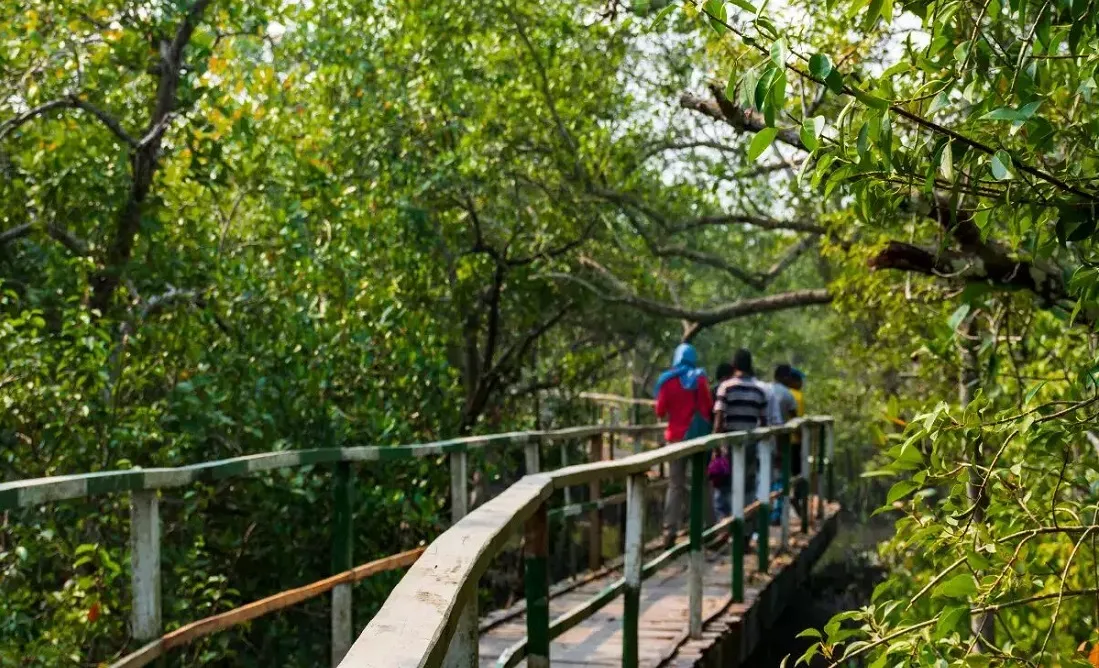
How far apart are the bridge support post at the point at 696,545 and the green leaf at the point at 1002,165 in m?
4.09

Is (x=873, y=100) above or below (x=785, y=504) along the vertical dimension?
above

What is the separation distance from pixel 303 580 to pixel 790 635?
14.3ft

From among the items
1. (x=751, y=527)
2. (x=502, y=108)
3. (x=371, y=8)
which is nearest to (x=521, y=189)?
(x=502, y=108)

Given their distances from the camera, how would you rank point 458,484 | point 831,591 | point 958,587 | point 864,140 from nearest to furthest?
point 864,140 → point 958,587 → point 458,484 → point 831,591

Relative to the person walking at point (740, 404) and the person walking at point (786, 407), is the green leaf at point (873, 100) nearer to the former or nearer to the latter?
the person walking at point (740, 404)

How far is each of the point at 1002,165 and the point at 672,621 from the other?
A: 519cm

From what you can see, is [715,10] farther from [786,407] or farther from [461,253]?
[786,407]

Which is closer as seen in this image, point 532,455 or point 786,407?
point 532,455

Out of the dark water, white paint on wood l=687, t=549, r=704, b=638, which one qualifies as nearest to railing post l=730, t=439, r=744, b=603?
the dark water

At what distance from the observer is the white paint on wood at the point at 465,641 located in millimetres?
2385

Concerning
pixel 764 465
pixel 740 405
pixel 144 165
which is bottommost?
pixel 764 465

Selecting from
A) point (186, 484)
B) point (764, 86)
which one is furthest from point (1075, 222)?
point (186, 484)

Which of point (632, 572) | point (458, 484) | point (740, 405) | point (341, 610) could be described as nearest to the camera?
point (341, 610)

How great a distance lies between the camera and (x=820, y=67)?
2.35 m
